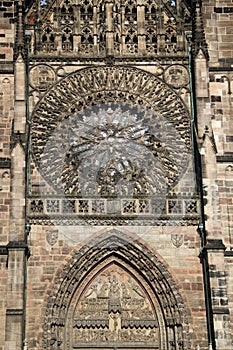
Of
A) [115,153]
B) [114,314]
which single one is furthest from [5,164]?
[114,314]

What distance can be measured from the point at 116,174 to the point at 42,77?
3496 mm

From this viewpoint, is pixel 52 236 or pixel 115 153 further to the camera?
pixel 115 153

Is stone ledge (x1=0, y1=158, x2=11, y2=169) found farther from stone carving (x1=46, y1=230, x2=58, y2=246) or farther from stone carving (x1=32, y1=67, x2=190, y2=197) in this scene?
stone carving (x1=46, y1=230, x2=58, y2=246)

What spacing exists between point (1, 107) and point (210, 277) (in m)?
7.44

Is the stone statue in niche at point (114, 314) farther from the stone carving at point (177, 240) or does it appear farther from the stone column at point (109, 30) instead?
the stone column at point (109, 30)

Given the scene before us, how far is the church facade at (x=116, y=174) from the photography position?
2255cm

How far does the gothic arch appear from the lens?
22.5 m

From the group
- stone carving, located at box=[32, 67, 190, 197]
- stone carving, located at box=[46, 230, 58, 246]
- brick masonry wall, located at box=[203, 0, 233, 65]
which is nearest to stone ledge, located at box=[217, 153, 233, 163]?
stone carving, located at box=[32, 67, 190, 197]

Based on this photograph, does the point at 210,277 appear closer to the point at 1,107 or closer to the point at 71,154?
the point at 71,154

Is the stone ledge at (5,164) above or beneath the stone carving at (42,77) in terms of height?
beneath

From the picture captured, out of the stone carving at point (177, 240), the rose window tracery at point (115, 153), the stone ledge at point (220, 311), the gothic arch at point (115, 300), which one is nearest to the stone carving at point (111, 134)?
the rose window tracery at point (115, 153)

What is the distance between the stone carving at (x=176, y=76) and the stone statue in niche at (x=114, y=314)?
5637 mm

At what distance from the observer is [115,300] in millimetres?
23016

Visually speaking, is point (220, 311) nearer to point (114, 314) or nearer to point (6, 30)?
point (114, 314)
